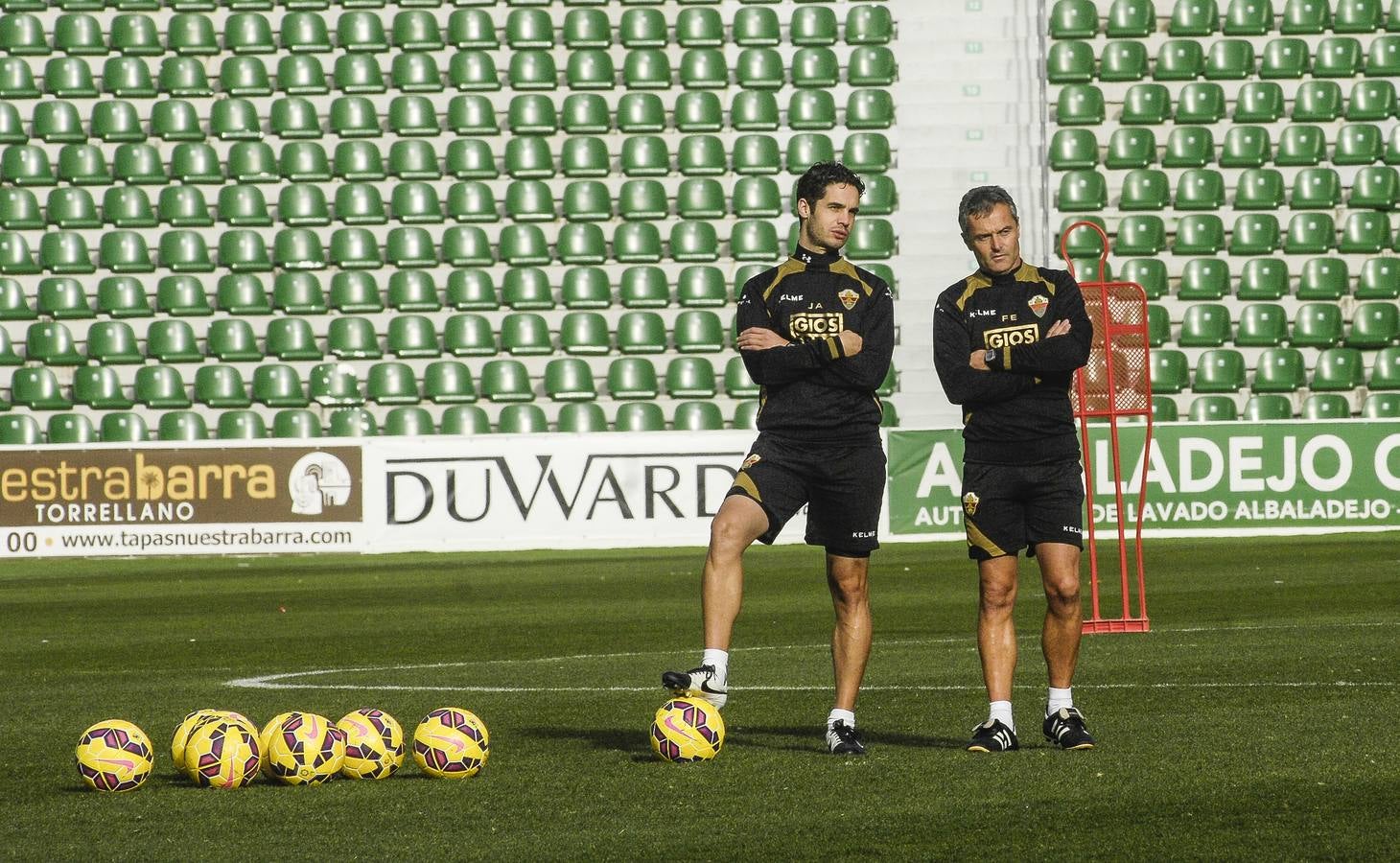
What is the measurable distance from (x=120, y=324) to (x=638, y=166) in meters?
7.38

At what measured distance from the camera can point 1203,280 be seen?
25.2 metres

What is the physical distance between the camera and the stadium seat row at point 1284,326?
2486 cm

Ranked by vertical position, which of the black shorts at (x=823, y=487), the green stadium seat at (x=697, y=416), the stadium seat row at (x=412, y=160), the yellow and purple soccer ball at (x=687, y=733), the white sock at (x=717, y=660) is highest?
the stadium seat row at (x=412, y=160)

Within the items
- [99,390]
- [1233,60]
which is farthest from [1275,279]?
[99,390]

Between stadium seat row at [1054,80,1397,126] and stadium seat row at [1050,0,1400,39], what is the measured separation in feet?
3.16

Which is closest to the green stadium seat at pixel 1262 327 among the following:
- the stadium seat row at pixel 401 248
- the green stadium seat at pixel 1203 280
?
the green stadium seat at pixel 1203 280

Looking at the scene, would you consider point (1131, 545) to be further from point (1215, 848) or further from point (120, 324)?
point (1215, 848)

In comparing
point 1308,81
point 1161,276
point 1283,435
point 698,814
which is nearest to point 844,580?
point 698,814

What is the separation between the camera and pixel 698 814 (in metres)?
5.73

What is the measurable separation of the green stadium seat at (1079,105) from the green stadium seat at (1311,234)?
3.14 meters

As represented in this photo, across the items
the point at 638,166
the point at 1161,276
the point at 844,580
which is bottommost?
the point at 844,580

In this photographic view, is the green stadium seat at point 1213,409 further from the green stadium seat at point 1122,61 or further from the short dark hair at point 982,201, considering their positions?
the short dark hair at point 982,201

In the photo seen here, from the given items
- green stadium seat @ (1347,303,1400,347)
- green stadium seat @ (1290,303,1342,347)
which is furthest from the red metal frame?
green stadium seat @ (1347,303,1400,347)

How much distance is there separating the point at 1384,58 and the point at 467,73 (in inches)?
518
